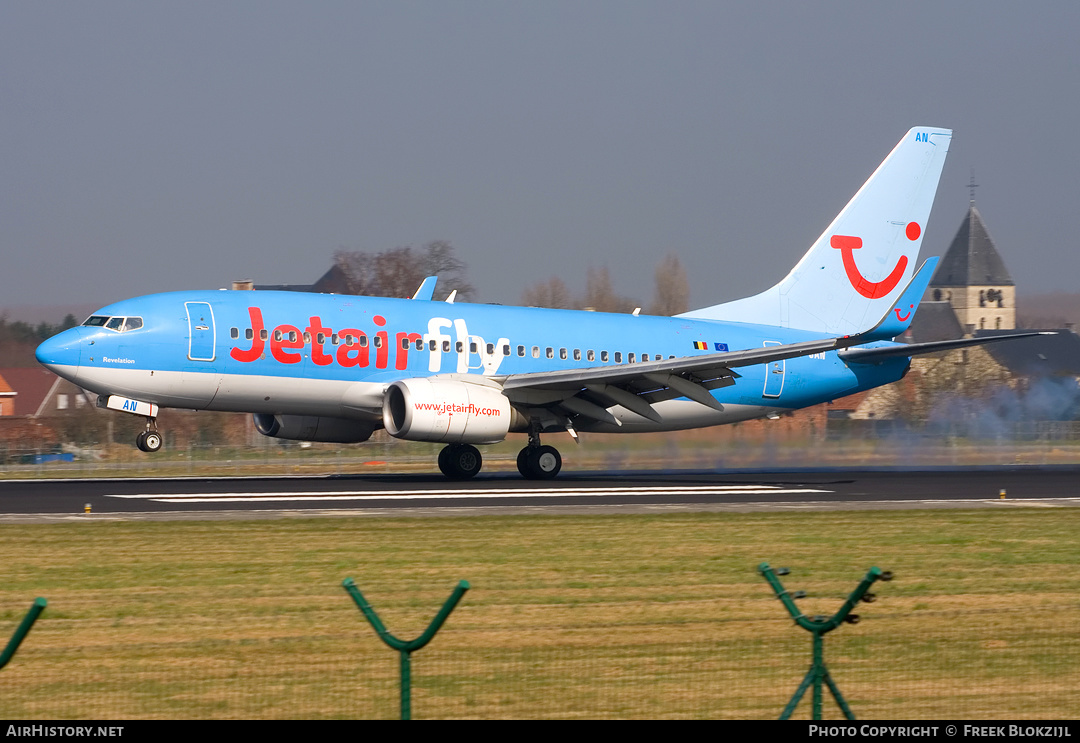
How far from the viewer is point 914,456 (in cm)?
4050

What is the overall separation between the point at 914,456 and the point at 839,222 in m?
8.67

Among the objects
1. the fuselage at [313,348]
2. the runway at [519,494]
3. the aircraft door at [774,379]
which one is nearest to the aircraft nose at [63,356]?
the fuselage at [313,348]

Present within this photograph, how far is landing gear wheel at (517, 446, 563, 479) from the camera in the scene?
3098 cm

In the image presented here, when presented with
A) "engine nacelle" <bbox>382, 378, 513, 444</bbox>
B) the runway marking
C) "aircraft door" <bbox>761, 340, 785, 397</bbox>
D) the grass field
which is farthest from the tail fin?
the grass field

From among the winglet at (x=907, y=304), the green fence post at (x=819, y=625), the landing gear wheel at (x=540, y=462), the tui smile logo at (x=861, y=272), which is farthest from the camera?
the tui smile logo at (x=861, y=272)

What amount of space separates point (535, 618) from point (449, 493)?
1479 centimetres

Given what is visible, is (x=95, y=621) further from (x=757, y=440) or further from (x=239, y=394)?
(x=757, y=440)

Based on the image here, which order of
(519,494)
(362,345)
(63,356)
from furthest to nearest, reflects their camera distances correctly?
1. (362,345)
2. (63,356)
3. (519,494)

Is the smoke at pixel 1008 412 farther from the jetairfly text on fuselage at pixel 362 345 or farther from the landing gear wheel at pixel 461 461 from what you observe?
the jetairfly text on fuselage at pixel 362 345

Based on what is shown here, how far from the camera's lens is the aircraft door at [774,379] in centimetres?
3397

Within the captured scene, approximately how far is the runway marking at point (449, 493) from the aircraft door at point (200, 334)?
307cm

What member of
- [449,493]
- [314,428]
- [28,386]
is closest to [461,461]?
[314,428]

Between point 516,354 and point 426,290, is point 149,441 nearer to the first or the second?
point 516,354

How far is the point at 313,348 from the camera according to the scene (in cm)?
2789
